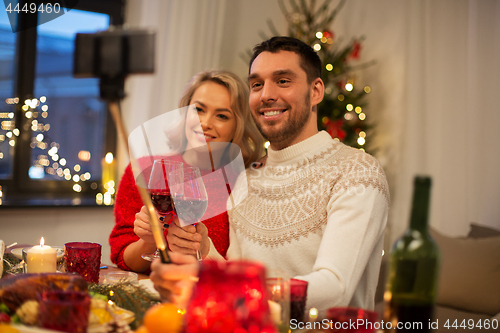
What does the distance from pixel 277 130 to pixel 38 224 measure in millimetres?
1913

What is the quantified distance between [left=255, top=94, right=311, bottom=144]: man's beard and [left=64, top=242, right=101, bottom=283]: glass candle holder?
0.81 metres

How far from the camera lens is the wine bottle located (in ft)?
1.78

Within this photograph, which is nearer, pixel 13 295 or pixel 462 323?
pixel 13 295

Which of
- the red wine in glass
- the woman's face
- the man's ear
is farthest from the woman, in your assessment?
the red wine in glass

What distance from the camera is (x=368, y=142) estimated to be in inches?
132

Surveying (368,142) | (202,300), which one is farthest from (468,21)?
(202,300)

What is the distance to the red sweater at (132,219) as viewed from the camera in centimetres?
160

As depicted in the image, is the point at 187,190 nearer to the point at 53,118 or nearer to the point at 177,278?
the point at 177,278

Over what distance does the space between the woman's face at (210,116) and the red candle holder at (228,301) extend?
136 cm

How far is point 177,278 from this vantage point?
586 millimetres

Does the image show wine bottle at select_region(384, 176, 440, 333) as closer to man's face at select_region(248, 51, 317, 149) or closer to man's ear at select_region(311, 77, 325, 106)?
man's face at select_region(248, 51, 317, 149)

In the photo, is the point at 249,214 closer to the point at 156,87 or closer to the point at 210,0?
the point at 156,87

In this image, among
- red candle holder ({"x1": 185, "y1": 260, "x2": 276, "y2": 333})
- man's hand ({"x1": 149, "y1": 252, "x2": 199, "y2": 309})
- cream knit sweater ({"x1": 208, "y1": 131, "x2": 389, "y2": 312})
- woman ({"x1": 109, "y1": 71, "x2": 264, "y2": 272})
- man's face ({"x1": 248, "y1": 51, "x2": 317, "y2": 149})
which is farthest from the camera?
woman ({"x1": 109, "y1": 71, "x2": 264, "y2": 272})

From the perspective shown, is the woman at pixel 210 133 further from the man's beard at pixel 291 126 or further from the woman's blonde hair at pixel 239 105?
the man's beard at pixel 291 126
